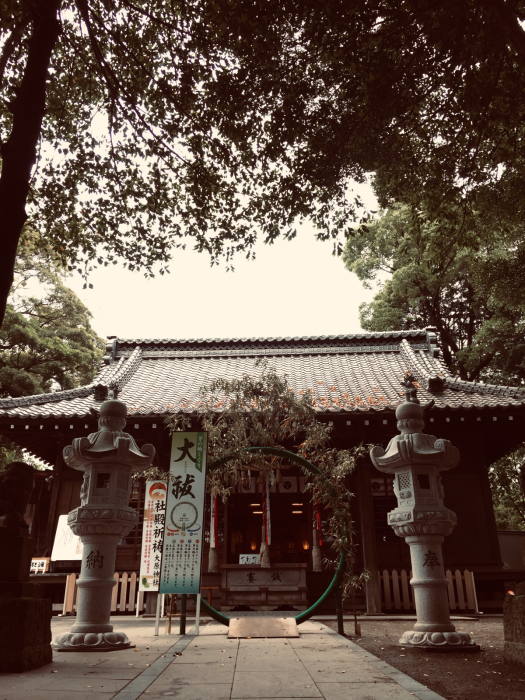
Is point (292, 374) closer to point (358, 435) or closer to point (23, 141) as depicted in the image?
point (358, 435)

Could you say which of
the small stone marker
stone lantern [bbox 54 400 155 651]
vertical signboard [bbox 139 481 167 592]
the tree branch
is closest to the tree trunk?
the tree branch

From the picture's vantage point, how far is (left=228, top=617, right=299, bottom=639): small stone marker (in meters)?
7.16

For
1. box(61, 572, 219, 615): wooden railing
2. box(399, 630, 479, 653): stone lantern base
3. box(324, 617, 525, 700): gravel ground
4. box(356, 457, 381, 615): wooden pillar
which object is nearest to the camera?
box(324, 617, 525, 700): gravel ground

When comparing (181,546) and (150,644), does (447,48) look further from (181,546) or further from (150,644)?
(150,644)

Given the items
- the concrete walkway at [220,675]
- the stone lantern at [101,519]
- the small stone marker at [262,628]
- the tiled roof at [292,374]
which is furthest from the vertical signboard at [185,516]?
the tiled roof at [292,374]

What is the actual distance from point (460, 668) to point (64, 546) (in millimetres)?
9321

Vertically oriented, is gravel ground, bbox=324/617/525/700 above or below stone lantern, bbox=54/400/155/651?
below

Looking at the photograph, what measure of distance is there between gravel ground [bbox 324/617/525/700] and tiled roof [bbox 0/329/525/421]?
17.0 ft

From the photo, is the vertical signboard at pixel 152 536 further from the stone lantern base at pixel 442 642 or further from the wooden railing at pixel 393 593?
the stone lantern base at pixel 442 642

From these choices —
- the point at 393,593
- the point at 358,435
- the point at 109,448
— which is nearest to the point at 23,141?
the point at 109,448

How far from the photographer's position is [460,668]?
488cm

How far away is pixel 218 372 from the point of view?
53.9 feet

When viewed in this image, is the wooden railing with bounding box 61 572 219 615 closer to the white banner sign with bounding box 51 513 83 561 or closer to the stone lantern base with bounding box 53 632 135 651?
the white banner sign with bounding box 51 513 83 561

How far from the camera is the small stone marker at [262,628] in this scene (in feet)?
23.5
